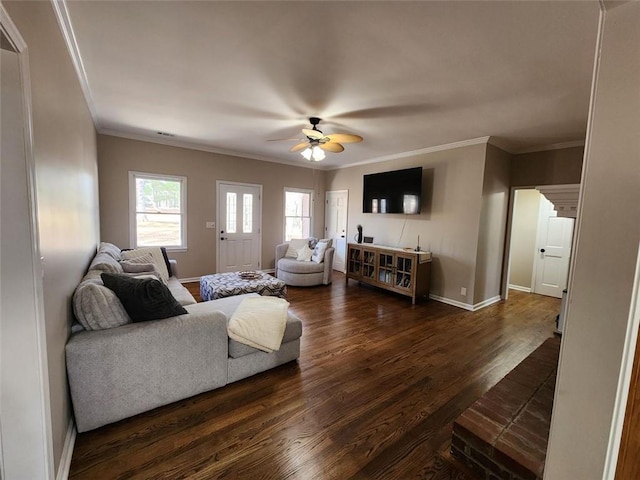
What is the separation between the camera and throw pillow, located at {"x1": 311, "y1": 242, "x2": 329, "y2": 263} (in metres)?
5.35

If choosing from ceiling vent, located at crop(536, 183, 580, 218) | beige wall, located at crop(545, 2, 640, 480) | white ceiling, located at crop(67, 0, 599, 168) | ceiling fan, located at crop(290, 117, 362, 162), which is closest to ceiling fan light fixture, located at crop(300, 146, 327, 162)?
ceiling fan, located at crop(290, 117, 362, 162)

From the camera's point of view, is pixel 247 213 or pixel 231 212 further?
pixel 247 213

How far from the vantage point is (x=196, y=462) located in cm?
152

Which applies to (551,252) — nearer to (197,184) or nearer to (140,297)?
(140,297)

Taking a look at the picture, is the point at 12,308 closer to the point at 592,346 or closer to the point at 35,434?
the point at 35,434

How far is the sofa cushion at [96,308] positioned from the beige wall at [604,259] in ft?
7.59

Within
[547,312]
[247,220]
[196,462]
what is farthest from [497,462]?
[247,220]

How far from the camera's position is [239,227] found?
582 centimetres

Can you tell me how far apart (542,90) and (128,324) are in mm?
3851

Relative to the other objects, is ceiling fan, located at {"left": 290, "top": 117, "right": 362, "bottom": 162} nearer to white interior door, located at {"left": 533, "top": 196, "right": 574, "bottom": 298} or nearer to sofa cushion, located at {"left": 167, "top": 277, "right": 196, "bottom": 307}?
sofa cushion, located at {"left": 167, "top": 277, "right": 196, "bottom": 307}

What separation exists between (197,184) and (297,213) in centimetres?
236

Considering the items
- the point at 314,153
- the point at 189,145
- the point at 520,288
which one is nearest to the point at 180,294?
the point at 314,153

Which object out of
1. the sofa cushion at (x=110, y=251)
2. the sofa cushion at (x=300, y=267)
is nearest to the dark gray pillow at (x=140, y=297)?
the sofa cushion at (x=110, y=251)

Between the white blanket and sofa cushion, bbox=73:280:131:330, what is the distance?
0.75 meters
